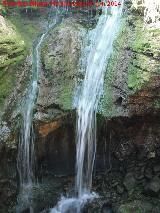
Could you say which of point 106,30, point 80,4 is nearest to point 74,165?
point 106,30

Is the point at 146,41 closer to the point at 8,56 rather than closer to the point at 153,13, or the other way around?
the point at 153,13

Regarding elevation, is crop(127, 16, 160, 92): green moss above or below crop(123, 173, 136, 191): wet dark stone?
above

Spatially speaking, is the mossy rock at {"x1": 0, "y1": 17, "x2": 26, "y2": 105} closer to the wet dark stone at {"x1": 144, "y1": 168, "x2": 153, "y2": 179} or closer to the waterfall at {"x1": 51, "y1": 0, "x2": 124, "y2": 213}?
the waterfall at {"x1": 51, "y1": 0, "x2": 124, "y2": 213}

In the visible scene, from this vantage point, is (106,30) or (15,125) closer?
(15,125)

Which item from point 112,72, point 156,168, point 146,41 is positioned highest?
point 146,41

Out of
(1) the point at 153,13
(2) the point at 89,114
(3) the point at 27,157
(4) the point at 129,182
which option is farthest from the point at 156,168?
(1) the point at 153,13

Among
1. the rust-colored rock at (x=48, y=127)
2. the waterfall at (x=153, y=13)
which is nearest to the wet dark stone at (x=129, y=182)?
the rust-colored rock at (x=48, y=127)

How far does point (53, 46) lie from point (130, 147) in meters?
3.69

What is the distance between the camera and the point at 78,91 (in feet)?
30.2

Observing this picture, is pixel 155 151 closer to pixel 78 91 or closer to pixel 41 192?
pixel 78 91

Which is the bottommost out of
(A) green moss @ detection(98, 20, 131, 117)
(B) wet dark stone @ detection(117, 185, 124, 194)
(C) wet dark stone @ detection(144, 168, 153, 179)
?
(B) wet dark stone @ detection(117, 185, 124, 194)

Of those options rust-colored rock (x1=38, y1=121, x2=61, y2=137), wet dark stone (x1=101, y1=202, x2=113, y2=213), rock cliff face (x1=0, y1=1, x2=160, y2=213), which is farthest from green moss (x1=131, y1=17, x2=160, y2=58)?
wet dark stone (x1=101, y1=202, x2=113, y2=213)

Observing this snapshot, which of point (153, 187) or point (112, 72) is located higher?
point (112, 72)

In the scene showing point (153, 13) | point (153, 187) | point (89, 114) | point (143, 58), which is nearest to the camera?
point (153, 187)
